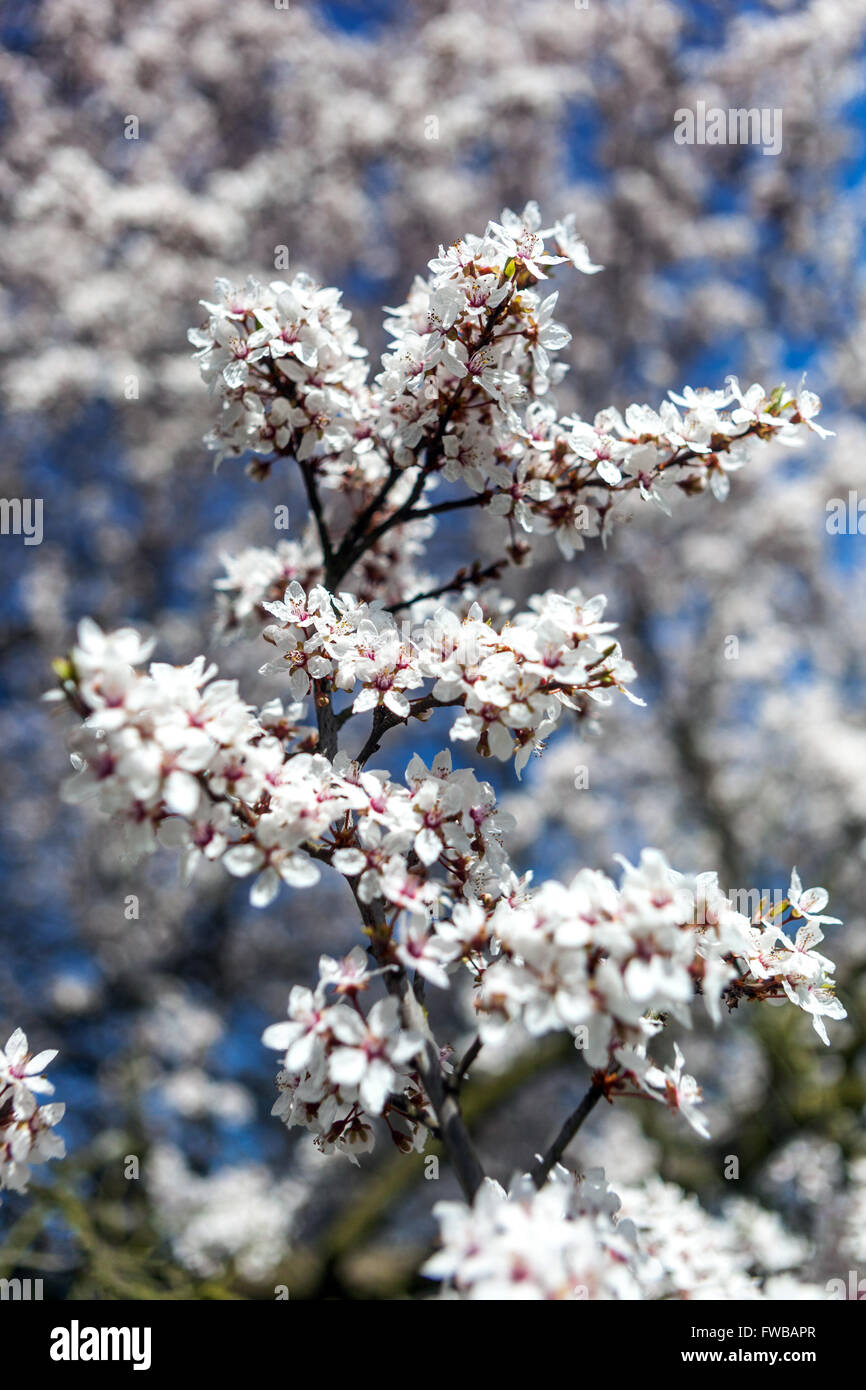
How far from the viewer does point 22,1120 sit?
5.39 ft

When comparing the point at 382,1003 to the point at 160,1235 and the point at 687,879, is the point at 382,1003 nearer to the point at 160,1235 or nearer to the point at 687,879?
the point at 687,879

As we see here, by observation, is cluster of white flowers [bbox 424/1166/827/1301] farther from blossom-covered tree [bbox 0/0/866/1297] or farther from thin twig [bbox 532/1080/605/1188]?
blossom-covered tree [bbox 0/0/866/1297]

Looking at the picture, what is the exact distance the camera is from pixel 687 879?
4.91 feet

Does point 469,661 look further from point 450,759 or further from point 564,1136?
point 564,1136

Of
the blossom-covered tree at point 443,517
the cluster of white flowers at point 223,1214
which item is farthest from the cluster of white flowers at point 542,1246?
the blossom-covered tree at point 443,517

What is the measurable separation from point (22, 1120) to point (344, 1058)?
0.74 metres

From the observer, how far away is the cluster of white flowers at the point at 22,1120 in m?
1.61

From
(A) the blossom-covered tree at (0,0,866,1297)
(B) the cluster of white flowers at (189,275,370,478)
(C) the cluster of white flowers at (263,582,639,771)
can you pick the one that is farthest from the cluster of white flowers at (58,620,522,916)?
(A) the blossom-covered tree at (0,0,866,1297)

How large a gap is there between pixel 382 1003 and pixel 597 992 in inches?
13.3

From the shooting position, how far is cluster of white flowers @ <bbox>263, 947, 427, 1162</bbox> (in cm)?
134

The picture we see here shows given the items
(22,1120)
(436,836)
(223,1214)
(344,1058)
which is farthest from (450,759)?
(223,1214)

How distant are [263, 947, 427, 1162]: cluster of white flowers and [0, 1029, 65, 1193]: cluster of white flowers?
1.47 ft
